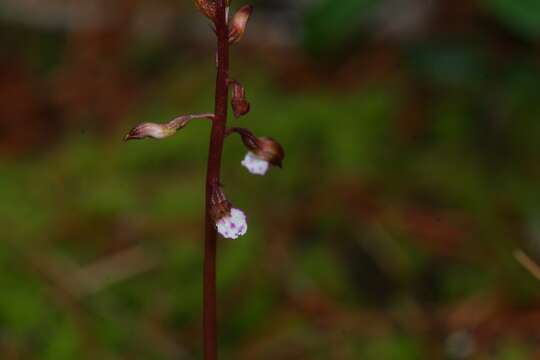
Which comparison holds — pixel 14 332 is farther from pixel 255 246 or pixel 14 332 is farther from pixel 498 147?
pixel 498 147

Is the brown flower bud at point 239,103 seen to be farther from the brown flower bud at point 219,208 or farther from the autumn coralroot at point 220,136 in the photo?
the brown flower bud at point 219,208

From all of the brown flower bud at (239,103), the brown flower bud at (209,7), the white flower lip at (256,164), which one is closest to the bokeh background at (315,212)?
the white flower lip at (256,164)

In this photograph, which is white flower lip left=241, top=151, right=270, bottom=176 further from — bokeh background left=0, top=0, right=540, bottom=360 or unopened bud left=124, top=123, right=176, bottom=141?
bokeh background left=0, top=0, right=540, bottom=360

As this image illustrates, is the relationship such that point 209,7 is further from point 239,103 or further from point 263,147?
point 263,147

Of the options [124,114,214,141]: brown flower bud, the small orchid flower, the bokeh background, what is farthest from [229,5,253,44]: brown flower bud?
the bokeh background

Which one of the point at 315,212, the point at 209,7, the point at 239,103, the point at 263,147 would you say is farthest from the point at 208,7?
the point at 315,212

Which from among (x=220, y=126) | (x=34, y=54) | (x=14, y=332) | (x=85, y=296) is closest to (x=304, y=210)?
(x=85, y=296)
